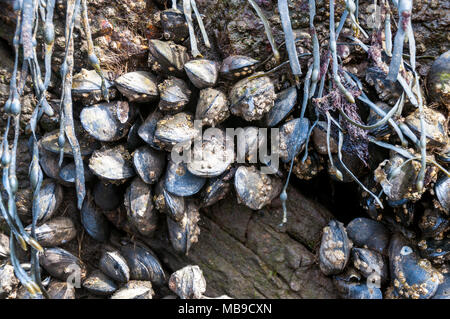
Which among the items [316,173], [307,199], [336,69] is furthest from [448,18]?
[307,199]

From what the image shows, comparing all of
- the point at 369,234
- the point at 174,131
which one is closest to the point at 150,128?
the point at 174,131

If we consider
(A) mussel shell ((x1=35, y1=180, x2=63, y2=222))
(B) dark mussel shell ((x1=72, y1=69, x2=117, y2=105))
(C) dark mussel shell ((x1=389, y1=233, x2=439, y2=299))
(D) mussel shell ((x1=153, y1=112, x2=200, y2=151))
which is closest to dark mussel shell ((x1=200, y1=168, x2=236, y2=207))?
(D) mussel shell ((x1=153, y1=112, x2=200, y2=151))

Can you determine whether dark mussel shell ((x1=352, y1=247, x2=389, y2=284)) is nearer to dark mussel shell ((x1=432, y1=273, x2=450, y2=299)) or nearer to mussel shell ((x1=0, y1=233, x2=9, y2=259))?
dark mussel shell ((x1=432, y1=273, x2=450, y2=299))

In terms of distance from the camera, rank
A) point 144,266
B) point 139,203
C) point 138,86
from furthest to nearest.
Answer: point 144,266 < point 139,203 < point 138,86

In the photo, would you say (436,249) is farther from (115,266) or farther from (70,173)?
(70,173)

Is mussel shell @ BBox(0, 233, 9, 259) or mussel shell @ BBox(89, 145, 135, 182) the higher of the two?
mussel shell @ BBox(89, 145, 135, 182)
